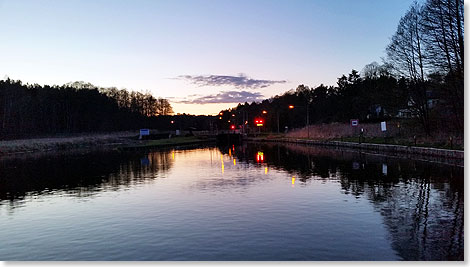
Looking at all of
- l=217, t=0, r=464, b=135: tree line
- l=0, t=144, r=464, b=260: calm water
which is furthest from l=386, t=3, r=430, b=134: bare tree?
l=0, t=144, r=464, b=260: calm water

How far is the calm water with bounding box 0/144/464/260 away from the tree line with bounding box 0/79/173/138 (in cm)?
7339

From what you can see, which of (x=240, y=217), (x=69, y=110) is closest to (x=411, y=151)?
(x=240, y=217)

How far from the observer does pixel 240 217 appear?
51.5 feet

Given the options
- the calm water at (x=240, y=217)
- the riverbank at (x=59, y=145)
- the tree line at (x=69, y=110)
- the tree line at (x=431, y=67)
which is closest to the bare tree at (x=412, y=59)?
the tree line at (x=431, y=67)

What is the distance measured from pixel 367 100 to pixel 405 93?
42.2 metres

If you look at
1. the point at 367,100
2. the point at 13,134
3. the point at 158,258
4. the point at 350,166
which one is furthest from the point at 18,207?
the point at 367,100

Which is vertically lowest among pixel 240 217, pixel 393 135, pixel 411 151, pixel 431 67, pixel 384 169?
pixel 240 217

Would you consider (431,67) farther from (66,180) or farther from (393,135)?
(66,180)

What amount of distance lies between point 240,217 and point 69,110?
116753 mm

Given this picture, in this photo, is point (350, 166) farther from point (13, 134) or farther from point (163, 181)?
point (13, 134)

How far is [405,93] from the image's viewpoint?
51781 mm

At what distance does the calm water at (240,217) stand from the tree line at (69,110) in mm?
73395

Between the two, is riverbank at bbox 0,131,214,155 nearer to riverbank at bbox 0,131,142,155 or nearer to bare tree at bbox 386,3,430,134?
riverbank at bbox 0,131,142,155

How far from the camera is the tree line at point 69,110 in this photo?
93.9m
